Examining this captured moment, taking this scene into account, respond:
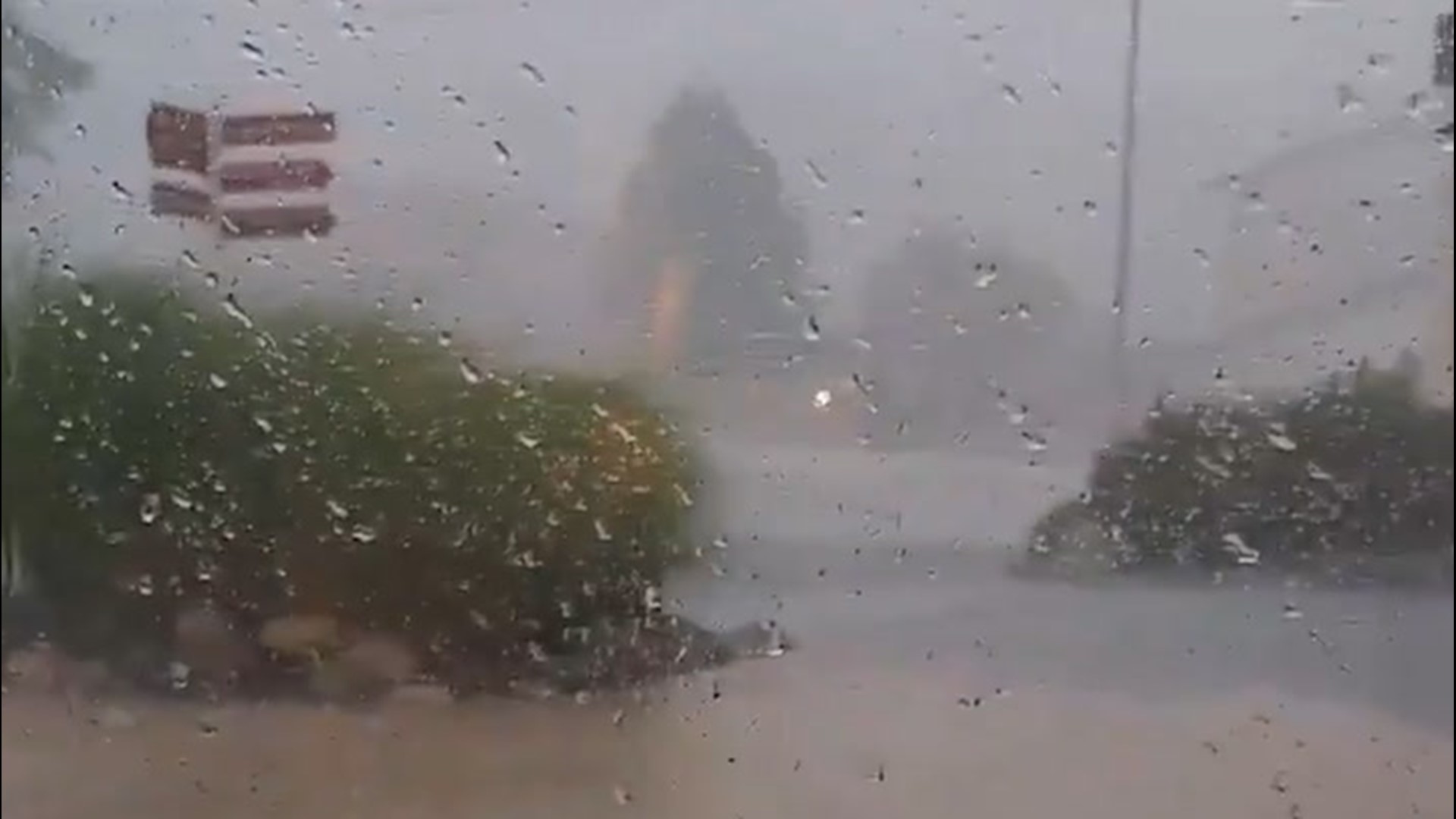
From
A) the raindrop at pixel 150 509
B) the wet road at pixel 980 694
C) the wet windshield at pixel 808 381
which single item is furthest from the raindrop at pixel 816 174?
the raindrop at pixel 150 509

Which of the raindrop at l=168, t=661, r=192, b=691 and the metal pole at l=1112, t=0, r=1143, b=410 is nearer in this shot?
the metal pole at l=1112, t=0, r=1143, b=410

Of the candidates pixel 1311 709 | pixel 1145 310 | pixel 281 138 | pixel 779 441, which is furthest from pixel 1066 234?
pixel 281 138

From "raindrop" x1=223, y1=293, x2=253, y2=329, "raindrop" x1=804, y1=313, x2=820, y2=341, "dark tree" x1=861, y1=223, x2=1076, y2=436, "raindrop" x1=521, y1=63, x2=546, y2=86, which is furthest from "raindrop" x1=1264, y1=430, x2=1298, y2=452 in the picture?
"raindrop" x1=223, y1=293, x2=253, y2=329

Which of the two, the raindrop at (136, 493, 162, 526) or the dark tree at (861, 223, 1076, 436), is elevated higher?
the dark tree at (861, 223, 1076, 436)

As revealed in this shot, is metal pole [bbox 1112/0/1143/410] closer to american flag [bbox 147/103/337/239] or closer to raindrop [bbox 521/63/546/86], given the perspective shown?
raindrop [bbox 521/63/546/86]

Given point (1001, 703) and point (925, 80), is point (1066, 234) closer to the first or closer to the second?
point (925, 80)

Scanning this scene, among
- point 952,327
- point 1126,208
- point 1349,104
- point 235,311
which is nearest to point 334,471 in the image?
point 235,311

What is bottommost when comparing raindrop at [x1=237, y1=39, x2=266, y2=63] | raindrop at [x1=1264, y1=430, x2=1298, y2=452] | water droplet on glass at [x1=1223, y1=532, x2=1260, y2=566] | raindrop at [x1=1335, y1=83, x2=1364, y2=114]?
water droplet on glass at [x1=1223, y1=532, x2=1260, y2=566]

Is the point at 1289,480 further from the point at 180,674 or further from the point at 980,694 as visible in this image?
the point at 180,674
